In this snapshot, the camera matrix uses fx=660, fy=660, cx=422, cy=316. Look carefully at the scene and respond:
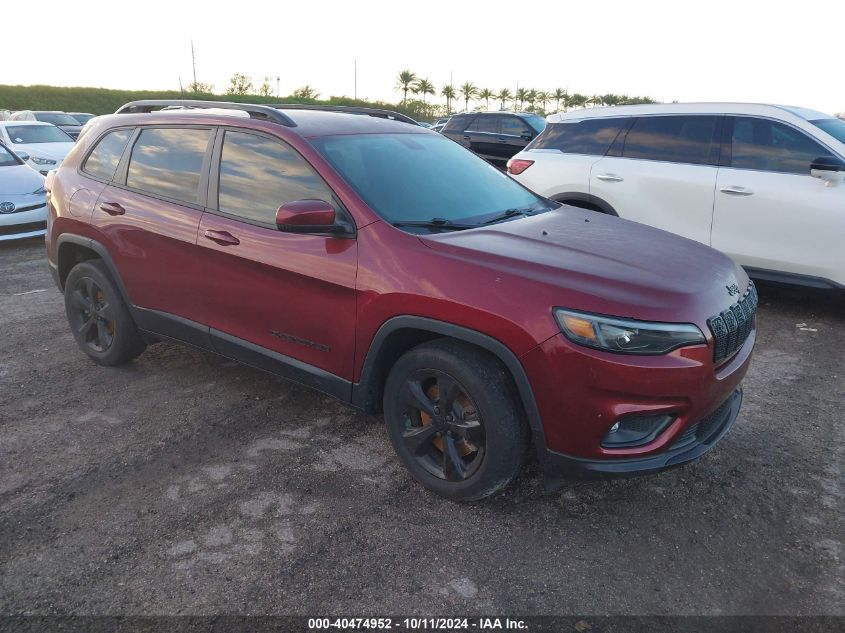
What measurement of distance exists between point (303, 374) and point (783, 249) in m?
4.34

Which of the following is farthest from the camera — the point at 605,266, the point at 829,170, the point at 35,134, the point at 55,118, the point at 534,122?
the point at 55,118

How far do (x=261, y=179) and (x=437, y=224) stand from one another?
A: 999 mm

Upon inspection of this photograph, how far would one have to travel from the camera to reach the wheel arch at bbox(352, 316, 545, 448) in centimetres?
264

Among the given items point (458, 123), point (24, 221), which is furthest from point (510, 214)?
point (458, 123)

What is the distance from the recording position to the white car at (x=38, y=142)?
13289 millimetres

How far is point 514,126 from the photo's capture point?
1442 centimetres

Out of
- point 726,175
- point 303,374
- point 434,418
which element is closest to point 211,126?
point 303,374

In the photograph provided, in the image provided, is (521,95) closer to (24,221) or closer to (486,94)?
(486,94)

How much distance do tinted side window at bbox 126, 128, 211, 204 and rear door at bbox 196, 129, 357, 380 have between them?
0.58 feet

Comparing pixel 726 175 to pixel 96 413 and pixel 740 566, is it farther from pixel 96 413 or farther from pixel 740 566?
pixel 96 413

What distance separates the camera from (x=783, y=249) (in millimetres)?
5574

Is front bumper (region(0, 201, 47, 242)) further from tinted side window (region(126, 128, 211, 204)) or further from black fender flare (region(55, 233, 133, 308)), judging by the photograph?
tinted side window (region(126, 128, 211, 204))

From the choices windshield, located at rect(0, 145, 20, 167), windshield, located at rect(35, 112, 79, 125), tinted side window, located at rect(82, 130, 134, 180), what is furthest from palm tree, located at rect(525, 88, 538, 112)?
tinted side window, located at rect(82, 130, 134, 180)

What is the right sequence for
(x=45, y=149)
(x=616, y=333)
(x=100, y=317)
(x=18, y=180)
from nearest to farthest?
(x=616, y=333) < (x=100, y=317) < (x=18, y=180) < (x=45, y=149)
